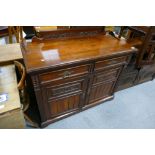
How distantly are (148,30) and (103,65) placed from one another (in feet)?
2.19

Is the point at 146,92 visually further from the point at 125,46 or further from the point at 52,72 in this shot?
the point at 52,72

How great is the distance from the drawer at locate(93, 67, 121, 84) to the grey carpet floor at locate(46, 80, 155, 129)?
19.6 inches

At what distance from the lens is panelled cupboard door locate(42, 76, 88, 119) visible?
121 centimetres

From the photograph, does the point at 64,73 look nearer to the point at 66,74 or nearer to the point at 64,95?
the point at 66,74

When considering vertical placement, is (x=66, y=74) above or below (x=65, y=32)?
below

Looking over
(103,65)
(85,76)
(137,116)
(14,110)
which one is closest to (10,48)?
(14,110)

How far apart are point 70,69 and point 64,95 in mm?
325

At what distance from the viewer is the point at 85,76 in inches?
50.5

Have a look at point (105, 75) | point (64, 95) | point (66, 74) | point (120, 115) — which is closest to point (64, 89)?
point (64, 95)

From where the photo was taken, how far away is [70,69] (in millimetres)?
1130

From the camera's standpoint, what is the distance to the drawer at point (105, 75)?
1.39 meters

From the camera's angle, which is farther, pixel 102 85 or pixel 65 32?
pixel 102 85

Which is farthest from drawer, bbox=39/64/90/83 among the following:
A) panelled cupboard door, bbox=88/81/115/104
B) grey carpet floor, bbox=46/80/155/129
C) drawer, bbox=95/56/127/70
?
grey carpet floor, bbox=46/80/155/129

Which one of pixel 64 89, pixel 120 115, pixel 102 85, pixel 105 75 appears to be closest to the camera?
pixel 64 89
